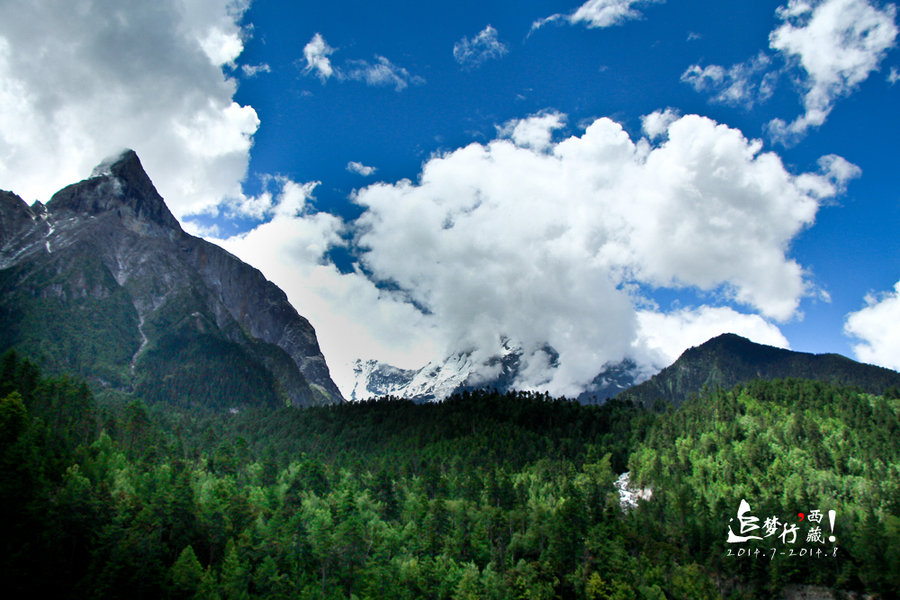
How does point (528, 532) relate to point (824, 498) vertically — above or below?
below

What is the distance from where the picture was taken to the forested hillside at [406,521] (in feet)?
268

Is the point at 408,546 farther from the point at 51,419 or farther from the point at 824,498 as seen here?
the point at 824,498

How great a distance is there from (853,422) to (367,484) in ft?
571

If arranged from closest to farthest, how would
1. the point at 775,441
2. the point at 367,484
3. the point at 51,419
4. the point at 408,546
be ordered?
the point at 408,546, the point at 51,419, the point at 367,484, the point at 775,441

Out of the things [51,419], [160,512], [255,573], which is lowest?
[255,573]

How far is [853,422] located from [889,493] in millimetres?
49437

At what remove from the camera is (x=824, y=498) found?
147875 millimetres

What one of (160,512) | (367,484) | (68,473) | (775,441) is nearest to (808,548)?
(775,441)

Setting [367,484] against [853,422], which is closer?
[367,484]

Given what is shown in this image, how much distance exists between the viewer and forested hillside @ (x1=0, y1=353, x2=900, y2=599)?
81562 mm

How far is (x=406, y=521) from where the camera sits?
138 m

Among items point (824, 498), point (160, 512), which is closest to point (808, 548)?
point (824, 498)

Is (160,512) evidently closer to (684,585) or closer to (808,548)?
(684,585)

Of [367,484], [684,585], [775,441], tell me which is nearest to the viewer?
[684,585]
